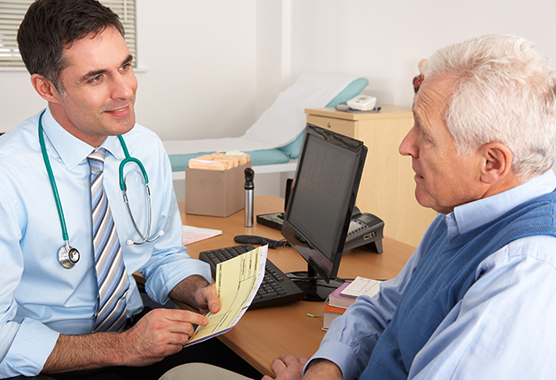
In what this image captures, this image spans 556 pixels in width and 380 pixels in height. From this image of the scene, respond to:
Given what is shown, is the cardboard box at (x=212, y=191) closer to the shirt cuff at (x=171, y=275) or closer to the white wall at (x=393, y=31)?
the shirt cuff at (x=171, y=275)

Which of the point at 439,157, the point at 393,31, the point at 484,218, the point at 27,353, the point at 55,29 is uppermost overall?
the point at 393,31

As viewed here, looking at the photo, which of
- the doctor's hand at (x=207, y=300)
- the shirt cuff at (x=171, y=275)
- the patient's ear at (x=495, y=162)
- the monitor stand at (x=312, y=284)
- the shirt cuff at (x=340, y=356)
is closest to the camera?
the patient's ear at (x=495, y=162)

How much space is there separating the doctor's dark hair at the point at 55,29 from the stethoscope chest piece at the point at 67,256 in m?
0.43

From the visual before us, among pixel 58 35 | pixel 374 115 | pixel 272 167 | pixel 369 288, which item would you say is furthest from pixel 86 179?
pixel 272 167

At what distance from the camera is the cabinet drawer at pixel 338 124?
129 inches

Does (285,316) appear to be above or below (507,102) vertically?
below

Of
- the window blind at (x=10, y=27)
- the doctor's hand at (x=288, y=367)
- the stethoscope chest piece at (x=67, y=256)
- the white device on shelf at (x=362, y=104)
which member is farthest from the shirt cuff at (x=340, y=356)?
the window blind at (x=10, y=27)

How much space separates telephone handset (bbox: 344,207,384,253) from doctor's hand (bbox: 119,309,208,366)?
2.08 ft

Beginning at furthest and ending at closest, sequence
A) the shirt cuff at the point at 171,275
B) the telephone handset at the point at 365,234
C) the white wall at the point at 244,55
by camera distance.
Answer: the white wall at the point at 244,55
the telephone handset at the point at 365,234
the shirt cuff at the point at 171,275

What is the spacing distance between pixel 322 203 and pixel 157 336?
56 centimetres

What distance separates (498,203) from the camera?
0.92 m

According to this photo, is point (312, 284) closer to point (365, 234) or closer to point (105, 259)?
point (365, 234)

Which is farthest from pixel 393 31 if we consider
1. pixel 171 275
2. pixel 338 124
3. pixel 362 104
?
pixel 171 275

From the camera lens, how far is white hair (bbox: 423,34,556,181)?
86cm
